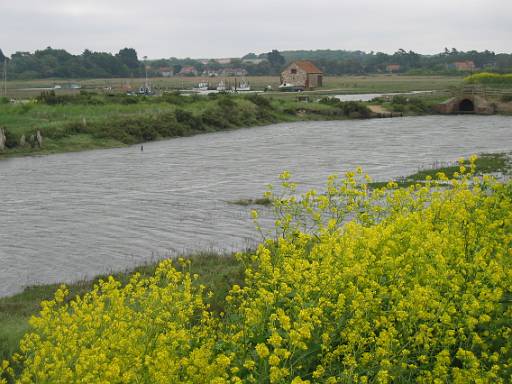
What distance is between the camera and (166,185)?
92.7 ft

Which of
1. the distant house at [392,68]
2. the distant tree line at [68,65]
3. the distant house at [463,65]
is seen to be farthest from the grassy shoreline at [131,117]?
the distant house at [463,65]

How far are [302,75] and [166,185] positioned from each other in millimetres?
82170

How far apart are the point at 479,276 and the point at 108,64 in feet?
493

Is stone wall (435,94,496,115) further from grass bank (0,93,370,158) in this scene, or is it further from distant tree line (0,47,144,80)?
distant tree line (0,47,144,80)

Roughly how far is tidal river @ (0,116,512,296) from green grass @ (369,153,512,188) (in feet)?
4.85

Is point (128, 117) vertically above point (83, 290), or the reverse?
point (128, 117)

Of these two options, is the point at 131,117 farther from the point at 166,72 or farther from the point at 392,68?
the point at 392,68

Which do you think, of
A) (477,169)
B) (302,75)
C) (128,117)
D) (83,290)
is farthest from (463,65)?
(83,290)

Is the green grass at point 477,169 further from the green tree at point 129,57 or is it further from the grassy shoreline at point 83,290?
the green tree at point 129,57

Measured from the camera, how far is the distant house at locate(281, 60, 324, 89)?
10769 cm

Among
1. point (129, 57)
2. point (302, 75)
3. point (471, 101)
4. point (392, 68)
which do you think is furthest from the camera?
point (392, 68)

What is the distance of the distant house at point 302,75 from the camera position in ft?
353

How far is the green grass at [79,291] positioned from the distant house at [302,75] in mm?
93312

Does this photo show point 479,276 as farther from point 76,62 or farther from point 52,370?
point 76,62
